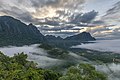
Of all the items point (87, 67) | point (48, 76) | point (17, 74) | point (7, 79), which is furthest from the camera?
point (48, 76)

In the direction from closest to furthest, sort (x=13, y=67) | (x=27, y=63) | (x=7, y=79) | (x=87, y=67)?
(x=87, y=67)
(x=7, y=79)
(x=13, y=67)
(x=27, y=63)

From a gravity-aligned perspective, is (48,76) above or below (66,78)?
below

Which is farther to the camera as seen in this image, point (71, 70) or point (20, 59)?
point (20, 59)

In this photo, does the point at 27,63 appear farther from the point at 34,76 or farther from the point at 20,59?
the point at 34,76

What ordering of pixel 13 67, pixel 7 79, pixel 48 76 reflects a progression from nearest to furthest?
1. pixel 7 79
2. pixel 13 67
3. pixel 48 76

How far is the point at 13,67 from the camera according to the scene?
13412cm

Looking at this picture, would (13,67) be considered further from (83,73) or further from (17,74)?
(83,73)

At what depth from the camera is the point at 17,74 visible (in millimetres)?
111688

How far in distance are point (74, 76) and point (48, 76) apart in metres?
68.4

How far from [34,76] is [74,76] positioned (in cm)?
4040

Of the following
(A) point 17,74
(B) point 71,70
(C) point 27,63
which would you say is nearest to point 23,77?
(A) point 17,74

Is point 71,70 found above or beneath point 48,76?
above

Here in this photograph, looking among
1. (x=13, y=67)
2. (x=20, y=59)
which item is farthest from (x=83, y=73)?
(x=20, y=59)

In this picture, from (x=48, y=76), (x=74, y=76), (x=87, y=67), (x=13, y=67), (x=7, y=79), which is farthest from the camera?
(x=48, y=76)
